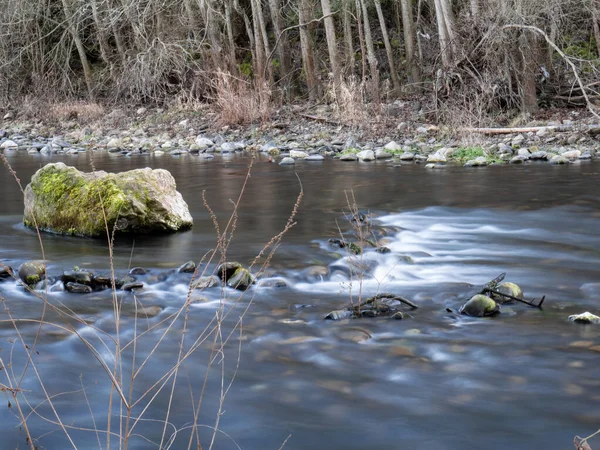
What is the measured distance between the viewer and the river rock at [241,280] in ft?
17.2

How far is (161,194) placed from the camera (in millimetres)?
7176

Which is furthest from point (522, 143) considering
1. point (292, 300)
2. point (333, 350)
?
point (333, 350)

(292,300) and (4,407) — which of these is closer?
(4,407)

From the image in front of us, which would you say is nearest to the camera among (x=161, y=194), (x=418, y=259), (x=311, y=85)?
(x=418, y=259)

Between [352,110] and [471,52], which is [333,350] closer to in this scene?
[471,52]

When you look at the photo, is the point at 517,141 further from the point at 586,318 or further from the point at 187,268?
the point at 586,318

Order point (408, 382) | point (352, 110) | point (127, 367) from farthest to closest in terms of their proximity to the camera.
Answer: point (352, 110) < point (127, 367) < point (408, 382)

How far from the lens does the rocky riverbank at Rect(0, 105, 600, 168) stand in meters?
13.1

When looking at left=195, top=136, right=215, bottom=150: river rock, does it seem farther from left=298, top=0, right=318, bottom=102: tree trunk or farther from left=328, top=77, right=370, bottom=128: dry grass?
left=298, top=0, right=318, bottom=102: tree trunk

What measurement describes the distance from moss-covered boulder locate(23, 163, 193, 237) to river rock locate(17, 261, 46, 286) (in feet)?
4.48

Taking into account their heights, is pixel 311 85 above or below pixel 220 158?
above

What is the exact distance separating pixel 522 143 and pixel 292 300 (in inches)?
386

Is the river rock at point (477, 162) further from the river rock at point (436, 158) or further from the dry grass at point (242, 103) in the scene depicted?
the dry grass at point (242, 103)

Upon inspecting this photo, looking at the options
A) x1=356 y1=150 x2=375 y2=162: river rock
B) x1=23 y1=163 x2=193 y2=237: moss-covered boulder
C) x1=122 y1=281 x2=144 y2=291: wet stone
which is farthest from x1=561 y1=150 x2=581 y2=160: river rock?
x1=122 y1=281 x2=144 y2=291: wet stone
